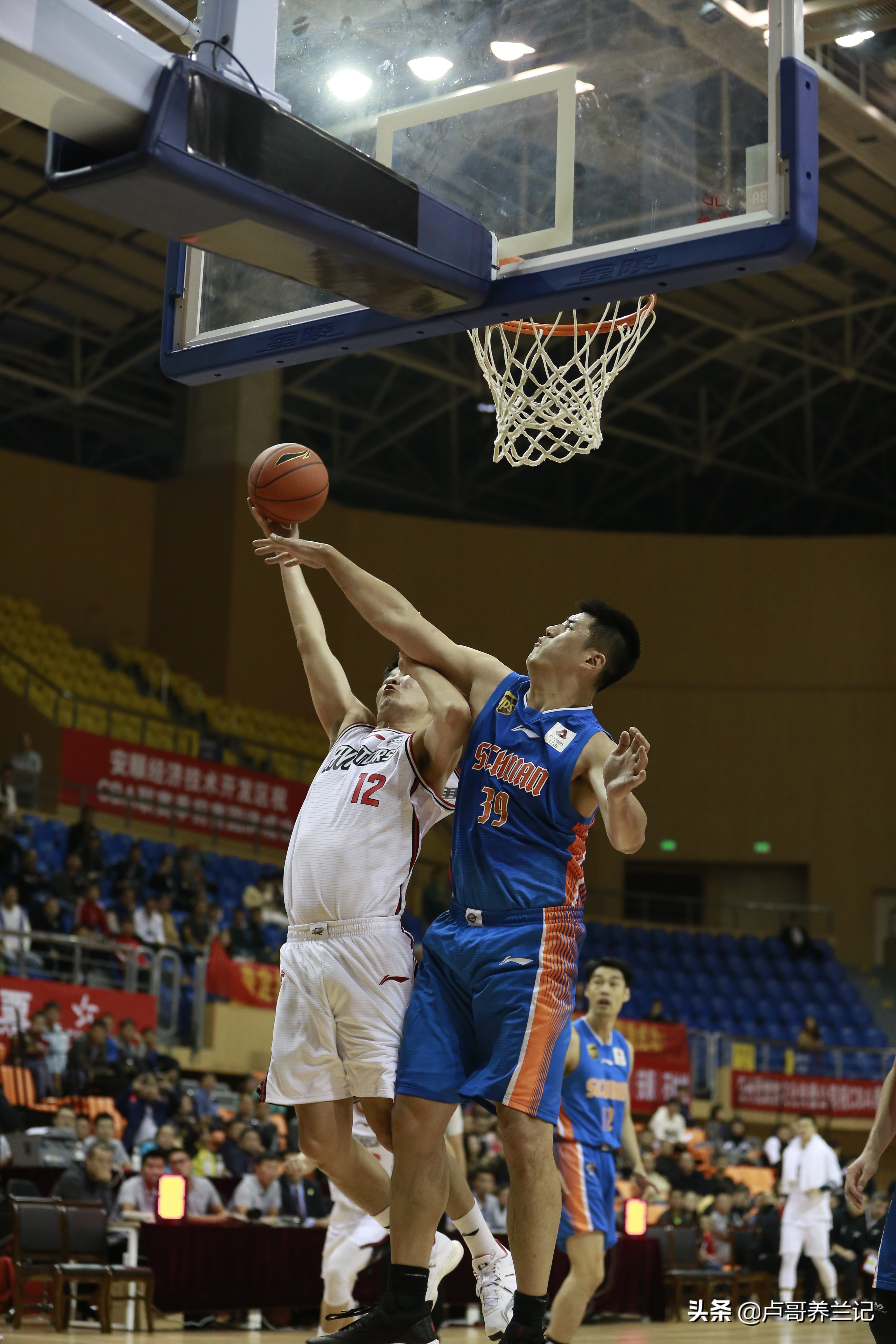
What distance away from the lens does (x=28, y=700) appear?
2016 cm

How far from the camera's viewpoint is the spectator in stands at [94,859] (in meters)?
17.0

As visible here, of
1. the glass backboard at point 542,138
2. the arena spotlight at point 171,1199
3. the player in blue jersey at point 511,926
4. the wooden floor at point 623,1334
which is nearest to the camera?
the player in blue jersey at point 511,926

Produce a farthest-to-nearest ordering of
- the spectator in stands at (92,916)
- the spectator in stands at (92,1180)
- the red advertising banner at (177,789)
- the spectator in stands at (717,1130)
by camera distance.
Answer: the red advertising banner at (177,789)
the spectator in stands at (717,1130)
the spectator in stands at (92,916)
the spectator in stands at (92,1180)

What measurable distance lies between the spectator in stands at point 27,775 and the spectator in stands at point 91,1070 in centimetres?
596

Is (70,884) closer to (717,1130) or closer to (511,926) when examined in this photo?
(717,1130)

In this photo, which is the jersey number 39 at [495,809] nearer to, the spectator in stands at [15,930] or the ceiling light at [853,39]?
the ceiling light at [853,39]

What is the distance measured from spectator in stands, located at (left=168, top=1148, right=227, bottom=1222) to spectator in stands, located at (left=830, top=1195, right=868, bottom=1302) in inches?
234

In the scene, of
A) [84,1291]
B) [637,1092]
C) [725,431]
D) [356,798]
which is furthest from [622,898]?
[356,798]

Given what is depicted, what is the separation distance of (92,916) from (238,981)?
167 centimetres

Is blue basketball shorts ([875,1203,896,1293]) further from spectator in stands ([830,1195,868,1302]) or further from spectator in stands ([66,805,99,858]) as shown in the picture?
spectator in stands ([66,805,99,858])

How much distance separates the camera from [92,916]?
51.7 feet

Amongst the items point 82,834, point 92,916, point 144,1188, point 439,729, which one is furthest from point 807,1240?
point 439,729

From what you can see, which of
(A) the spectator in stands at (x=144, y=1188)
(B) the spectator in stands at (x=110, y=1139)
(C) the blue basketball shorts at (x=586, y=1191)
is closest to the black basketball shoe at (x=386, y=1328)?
(C) the blue basketball shorts at (x=586, y=1191)

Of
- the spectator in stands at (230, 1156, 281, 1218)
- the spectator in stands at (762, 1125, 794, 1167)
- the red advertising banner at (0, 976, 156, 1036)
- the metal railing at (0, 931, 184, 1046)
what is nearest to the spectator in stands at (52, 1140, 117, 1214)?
the spectator in stands at (230, 1156, 281, 1218)
